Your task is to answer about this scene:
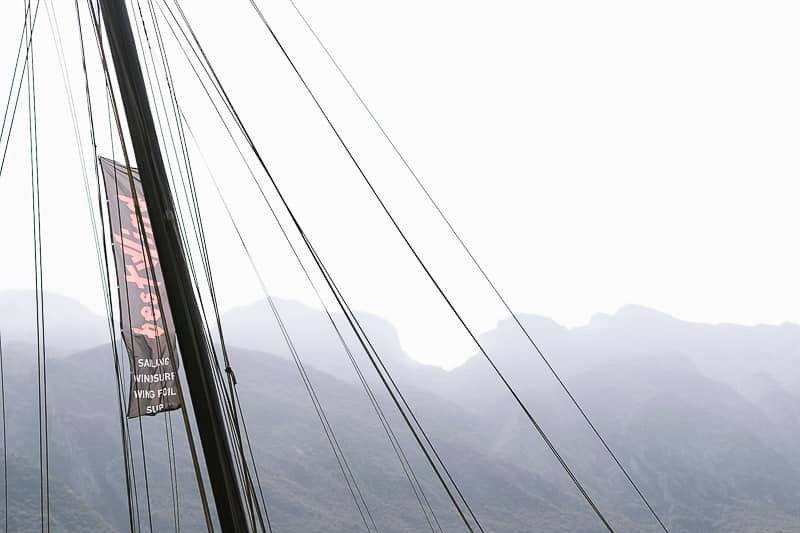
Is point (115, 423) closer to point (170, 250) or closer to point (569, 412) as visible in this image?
point (170, 250)

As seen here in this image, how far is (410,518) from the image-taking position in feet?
190

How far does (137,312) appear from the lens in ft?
25.7

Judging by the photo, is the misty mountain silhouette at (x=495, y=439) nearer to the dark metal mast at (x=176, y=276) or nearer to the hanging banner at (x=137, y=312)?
the hanging banner at (x=137, y=312)

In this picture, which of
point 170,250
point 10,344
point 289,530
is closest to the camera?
point 170,250

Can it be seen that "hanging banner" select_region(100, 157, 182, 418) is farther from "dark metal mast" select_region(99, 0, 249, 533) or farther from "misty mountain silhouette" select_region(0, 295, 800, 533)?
"misty mountain silhouette" select_region(0, 295, 800, 533)

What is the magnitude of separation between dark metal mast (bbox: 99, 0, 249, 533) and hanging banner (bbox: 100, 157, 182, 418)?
9.47 ft

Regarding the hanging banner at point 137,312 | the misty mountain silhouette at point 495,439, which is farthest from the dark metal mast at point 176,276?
the misty mountain silhouette at point 495,439

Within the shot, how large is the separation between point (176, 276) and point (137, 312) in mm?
3639

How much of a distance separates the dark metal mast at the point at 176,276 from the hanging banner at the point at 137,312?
2885 millimetres

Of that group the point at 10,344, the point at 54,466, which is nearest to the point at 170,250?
the point at 54,466

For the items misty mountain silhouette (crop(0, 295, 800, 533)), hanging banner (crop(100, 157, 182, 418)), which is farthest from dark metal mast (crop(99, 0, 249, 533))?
misty mountain silhouette (crop(0, 295, 800, 533))

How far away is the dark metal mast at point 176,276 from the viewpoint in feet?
14.4

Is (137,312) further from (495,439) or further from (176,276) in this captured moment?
(495,439)

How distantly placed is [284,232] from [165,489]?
56504 mm
